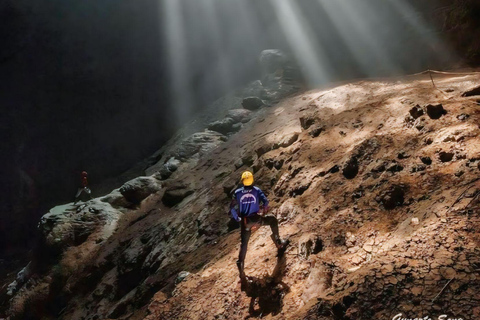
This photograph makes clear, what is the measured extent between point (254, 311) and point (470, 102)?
248 inches

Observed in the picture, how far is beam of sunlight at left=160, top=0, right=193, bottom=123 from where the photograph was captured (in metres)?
28.6

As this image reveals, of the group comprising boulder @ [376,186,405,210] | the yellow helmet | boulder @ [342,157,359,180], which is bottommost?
boulder @ [376,186,405,210]

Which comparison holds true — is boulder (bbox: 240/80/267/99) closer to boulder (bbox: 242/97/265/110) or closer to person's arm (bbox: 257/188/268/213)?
boulder (bbox: 242/97/265/110)

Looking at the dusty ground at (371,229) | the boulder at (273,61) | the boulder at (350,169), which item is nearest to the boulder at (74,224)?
the dusty ground at (371,229)

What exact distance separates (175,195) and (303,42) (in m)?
20.1

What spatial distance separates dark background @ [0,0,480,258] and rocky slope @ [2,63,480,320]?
13.3m

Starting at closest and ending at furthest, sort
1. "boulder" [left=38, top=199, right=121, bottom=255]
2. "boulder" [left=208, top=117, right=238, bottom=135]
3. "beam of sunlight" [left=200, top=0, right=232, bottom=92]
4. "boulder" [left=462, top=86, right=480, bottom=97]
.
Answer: "boulder" [left=462, top=86, right=480, bottom=97], "boulder" [left=38, top=199, right=121, bottom=255], "boulder" [left=208, top=117, right=238, bottom=135], "beam of sunlight" [left=200, top=0, right=232, bottom=92]

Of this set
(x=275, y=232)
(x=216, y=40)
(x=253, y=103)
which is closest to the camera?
(x=275, y=232)

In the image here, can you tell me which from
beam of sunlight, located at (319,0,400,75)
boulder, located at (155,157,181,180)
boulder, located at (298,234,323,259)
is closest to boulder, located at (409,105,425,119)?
boulder, located at (298,234,323,259)

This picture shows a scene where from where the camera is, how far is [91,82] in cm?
2894

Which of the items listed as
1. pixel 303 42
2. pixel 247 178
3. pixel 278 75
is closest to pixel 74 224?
pixel 247 178

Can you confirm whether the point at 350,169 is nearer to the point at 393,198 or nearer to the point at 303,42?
the point at 393,198

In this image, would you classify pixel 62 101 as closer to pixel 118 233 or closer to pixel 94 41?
pixel 94 41

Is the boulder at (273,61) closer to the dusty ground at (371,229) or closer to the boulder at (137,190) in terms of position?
the boulder at (137,190)
